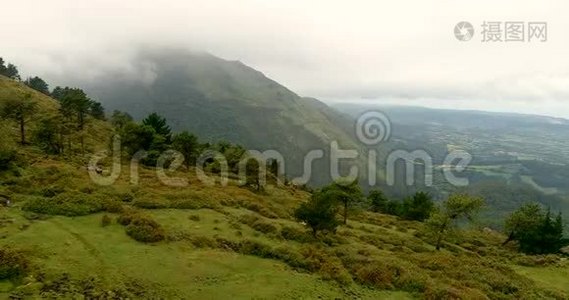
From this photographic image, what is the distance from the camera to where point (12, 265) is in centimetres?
2936

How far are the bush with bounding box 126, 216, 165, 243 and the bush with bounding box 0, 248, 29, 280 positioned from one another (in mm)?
9510

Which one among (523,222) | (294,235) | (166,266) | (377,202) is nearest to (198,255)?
(166,266)

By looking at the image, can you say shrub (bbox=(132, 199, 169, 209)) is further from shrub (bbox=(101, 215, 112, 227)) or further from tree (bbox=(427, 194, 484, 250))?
tree (bbox=(427, 194, 484, 250))

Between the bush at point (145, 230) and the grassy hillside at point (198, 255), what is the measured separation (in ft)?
0.48

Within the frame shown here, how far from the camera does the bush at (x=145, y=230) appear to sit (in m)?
38.6

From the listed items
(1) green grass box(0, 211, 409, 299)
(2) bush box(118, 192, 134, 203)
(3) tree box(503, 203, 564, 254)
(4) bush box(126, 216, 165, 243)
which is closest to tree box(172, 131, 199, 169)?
(2) bush box(118, 192, 134, 203)

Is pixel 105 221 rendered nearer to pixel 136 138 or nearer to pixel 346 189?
pixel 346 189

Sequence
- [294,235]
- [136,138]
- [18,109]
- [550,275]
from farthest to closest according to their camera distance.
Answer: [136,138]
[18,109]
[550,275]
[294,235]

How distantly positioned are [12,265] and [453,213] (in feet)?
164

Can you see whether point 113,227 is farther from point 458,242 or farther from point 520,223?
point 520,223

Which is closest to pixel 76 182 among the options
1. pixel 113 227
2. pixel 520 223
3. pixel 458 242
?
pixel 113 227

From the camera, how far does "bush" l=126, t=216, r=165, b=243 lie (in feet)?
127

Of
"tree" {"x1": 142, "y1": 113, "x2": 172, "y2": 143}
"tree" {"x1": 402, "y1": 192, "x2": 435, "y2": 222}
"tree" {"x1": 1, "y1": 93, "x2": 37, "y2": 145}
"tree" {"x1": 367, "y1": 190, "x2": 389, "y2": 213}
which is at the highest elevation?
"tree" {"x1": 1, "y1": 93, "x2": 37, "y2": 145}

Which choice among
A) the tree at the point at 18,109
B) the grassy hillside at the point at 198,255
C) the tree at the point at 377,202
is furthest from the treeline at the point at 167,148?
the tree at the point at 377,202
